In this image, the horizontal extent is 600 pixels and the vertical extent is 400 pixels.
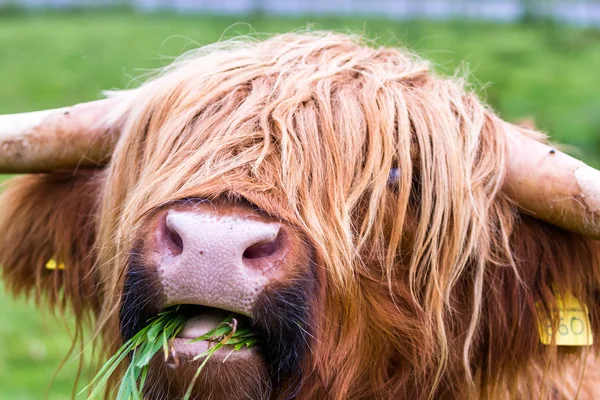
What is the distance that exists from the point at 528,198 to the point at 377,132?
501mm

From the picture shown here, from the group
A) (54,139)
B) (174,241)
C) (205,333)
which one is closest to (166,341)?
(205,333)

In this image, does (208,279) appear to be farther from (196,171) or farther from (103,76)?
(103,76)

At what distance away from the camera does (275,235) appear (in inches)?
88.0

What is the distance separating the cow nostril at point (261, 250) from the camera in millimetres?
2225

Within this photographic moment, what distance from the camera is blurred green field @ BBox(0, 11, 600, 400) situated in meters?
12.8

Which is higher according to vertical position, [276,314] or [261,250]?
[261,250]

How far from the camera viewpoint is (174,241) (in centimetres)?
228

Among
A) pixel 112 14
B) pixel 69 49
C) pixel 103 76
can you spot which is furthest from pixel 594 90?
pixel 112 14

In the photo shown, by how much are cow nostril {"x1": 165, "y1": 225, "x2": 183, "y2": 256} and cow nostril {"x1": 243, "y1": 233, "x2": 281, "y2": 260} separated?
0.54 ft

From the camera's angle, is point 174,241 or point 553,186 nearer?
point 174,241

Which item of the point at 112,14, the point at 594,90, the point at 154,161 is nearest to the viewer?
the point at 154,161

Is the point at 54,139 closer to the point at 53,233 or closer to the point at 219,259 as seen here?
the point at 53,233

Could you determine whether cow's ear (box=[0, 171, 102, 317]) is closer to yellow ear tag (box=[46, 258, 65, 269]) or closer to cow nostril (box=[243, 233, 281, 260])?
yellow ear tag (box=[46, 258, 65, 269])

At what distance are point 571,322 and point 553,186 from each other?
0.46 metres
